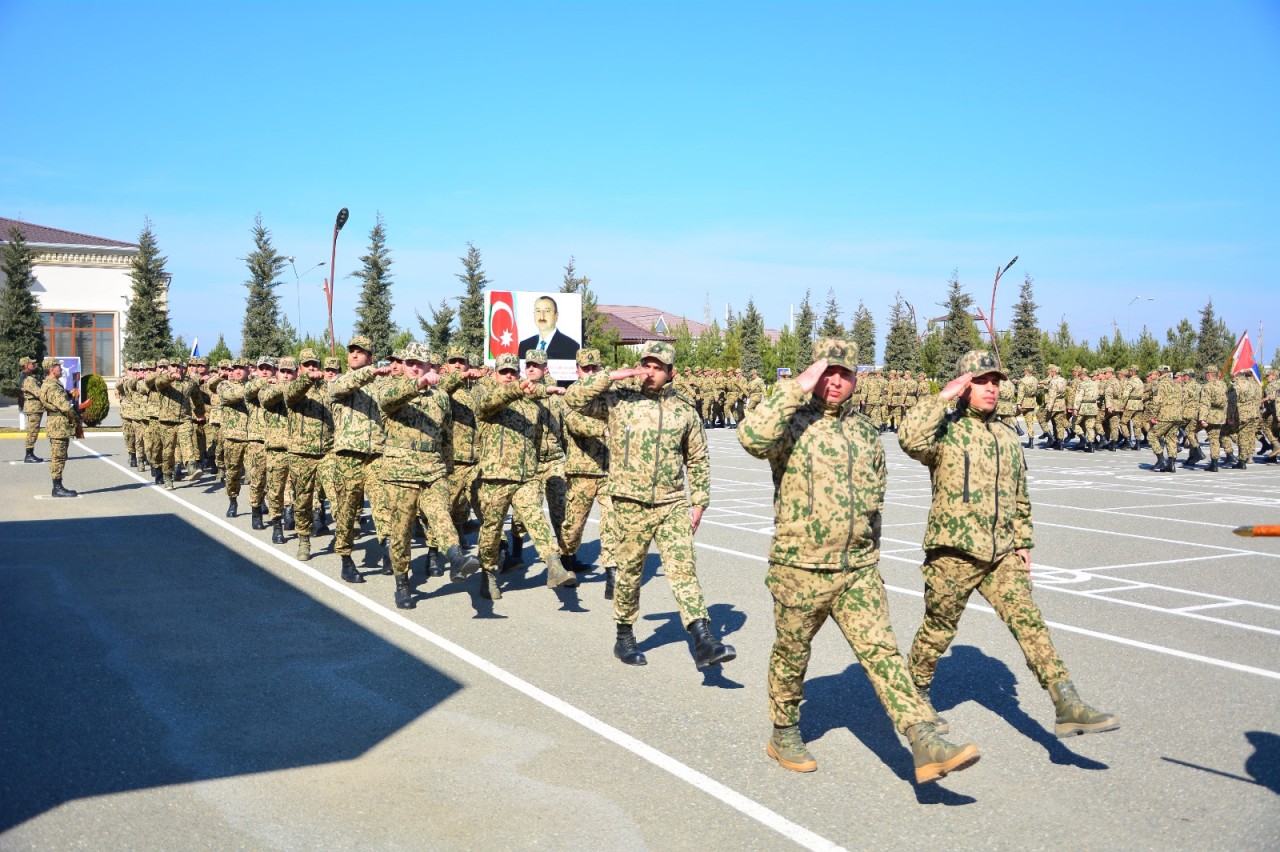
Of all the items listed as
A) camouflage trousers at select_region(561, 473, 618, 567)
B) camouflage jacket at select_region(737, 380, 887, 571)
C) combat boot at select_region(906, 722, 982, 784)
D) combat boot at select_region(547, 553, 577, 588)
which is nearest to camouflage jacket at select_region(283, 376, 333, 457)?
camouflage trousers at select_region(561, 473, 618, 567)

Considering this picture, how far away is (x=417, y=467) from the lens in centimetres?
885

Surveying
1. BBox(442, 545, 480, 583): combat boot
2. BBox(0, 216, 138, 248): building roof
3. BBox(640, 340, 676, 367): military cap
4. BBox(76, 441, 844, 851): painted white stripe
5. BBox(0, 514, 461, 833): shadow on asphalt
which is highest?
BBox(0, 216, 138, 248): building roof

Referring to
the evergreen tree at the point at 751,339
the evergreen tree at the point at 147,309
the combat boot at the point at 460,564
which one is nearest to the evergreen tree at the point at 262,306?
the evergreen tree at the point at 147,309

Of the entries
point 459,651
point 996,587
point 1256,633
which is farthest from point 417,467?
point 1256,633

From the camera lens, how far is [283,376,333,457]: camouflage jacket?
1130 centimetres

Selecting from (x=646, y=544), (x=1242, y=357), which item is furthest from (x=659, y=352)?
(x=1242, y=357)

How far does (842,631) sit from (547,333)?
16805 millimetres

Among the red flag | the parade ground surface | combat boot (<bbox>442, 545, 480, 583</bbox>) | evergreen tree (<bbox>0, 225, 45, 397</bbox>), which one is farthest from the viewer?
evergreen tree (<bbox>0, 225, 45, 397</bbox>)

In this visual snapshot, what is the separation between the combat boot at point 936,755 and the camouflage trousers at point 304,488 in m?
7.90

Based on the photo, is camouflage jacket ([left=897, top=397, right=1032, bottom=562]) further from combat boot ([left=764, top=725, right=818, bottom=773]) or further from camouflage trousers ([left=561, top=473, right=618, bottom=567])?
camouflage trousers ([left=561, top=473, right=618, bottom=567])

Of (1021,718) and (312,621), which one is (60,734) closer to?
(312,621)

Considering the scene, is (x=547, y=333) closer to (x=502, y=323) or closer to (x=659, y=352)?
(x=502, y=323)

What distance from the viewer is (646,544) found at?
22.6 ft

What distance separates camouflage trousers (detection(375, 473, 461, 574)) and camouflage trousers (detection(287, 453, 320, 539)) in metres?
2.41
